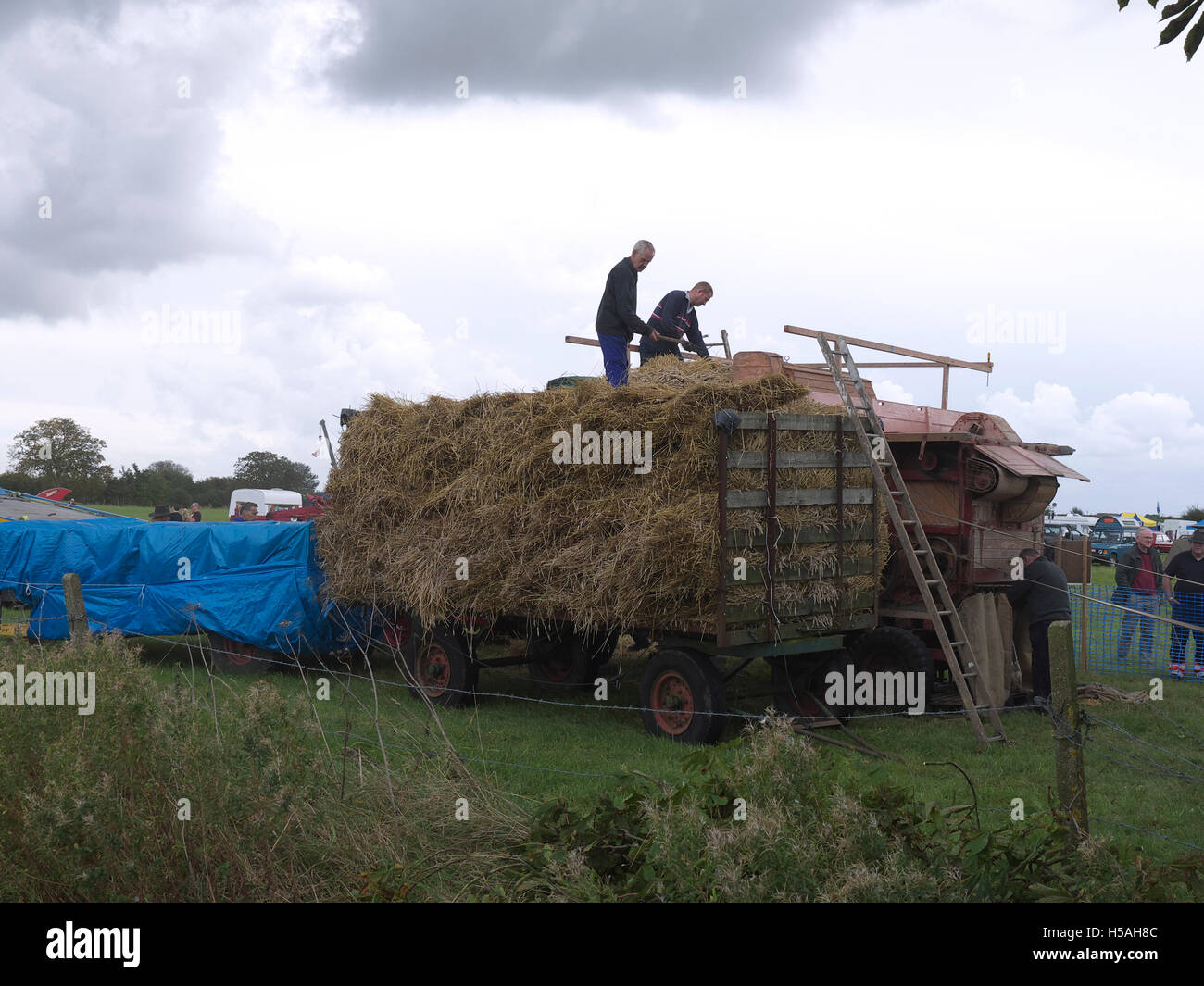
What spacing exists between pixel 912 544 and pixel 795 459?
1.72m

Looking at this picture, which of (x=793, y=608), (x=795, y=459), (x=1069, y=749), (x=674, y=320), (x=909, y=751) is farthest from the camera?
(x=674, y=320)

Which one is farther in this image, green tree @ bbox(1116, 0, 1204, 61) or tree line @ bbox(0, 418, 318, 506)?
tree line @ bbox(0, 418, 318, 506)

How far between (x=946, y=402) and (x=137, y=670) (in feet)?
31.1

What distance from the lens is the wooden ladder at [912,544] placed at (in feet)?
29.0

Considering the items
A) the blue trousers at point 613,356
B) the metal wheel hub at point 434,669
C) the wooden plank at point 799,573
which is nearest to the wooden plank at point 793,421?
the wooden plank at point 799,573

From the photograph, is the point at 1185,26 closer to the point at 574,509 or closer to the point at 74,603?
the point at 574,509

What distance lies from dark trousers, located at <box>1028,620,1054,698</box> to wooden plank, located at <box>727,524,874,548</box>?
228cm

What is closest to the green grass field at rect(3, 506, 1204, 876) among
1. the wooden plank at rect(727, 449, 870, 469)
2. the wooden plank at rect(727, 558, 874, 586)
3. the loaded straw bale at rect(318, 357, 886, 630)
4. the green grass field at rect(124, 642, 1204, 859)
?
the green grass field at rect(124, 642, 1204, 859)

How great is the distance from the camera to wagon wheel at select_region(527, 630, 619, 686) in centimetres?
1077

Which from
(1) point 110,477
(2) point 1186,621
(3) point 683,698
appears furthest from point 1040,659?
(1) point 110,477

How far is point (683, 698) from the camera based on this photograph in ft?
28.5

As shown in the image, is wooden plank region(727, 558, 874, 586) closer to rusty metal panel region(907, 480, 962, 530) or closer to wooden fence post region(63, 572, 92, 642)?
rusty metal panel region(907, 480, 962, 530)

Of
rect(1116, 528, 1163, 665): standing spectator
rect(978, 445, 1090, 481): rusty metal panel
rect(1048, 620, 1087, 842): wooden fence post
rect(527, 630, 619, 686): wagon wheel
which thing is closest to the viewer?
rect(1048, 620, 1087, 842): wooden fence post
